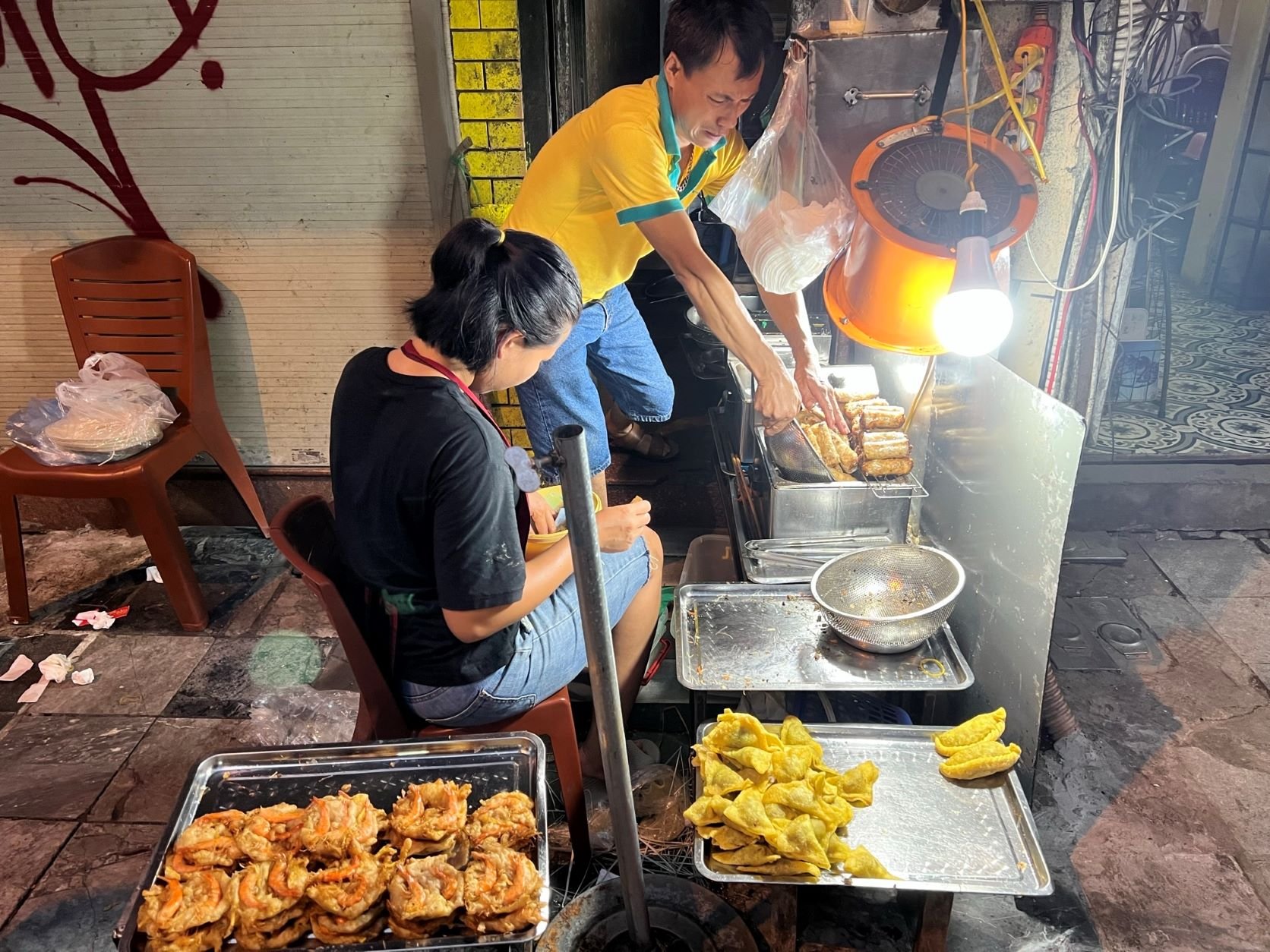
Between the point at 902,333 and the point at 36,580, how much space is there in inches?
177

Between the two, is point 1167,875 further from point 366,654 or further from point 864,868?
point 366,654

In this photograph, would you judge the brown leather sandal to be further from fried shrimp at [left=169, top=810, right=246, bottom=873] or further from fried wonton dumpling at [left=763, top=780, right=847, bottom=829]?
fried shrimp at [left=169, top=810, right=246, bottom=873]

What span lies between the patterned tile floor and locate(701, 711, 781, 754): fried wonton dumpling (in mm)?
3549

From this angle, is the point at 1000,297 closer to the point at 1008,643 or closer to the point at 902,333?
the point at 902,333

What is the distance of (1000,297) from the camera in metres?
1.85

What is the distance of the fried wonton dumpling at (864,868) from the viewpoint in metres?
1.99

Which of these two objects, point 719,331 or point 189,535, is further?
point 189,535

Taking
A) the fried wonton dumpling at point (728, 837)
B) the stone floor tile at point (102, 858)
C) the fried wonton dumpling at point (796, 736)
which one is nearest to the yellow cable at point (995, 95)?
the fried wonton dumpling at point (796, 736)

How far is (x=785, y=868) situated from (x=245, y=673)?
2.70 m

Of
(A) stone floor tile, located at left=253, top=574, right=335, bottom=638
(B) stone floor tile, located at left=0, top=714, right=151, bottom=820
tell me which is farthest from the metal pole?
(A) stone floor tile, located at left=253, top=574, right=335, bottom=638

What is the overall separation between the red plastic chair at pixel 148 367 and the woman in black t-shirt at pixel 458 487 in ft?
7.12

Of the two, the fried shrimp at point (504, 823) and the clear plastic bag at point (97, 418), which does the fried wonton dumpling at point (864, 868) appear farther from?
the clear plastic bag at point (97, 418)

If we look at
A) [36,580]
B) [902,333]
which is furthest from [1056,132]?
[36,580]

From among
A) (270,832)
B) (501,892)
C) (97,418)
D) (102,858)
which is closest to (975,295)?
(501,892)
